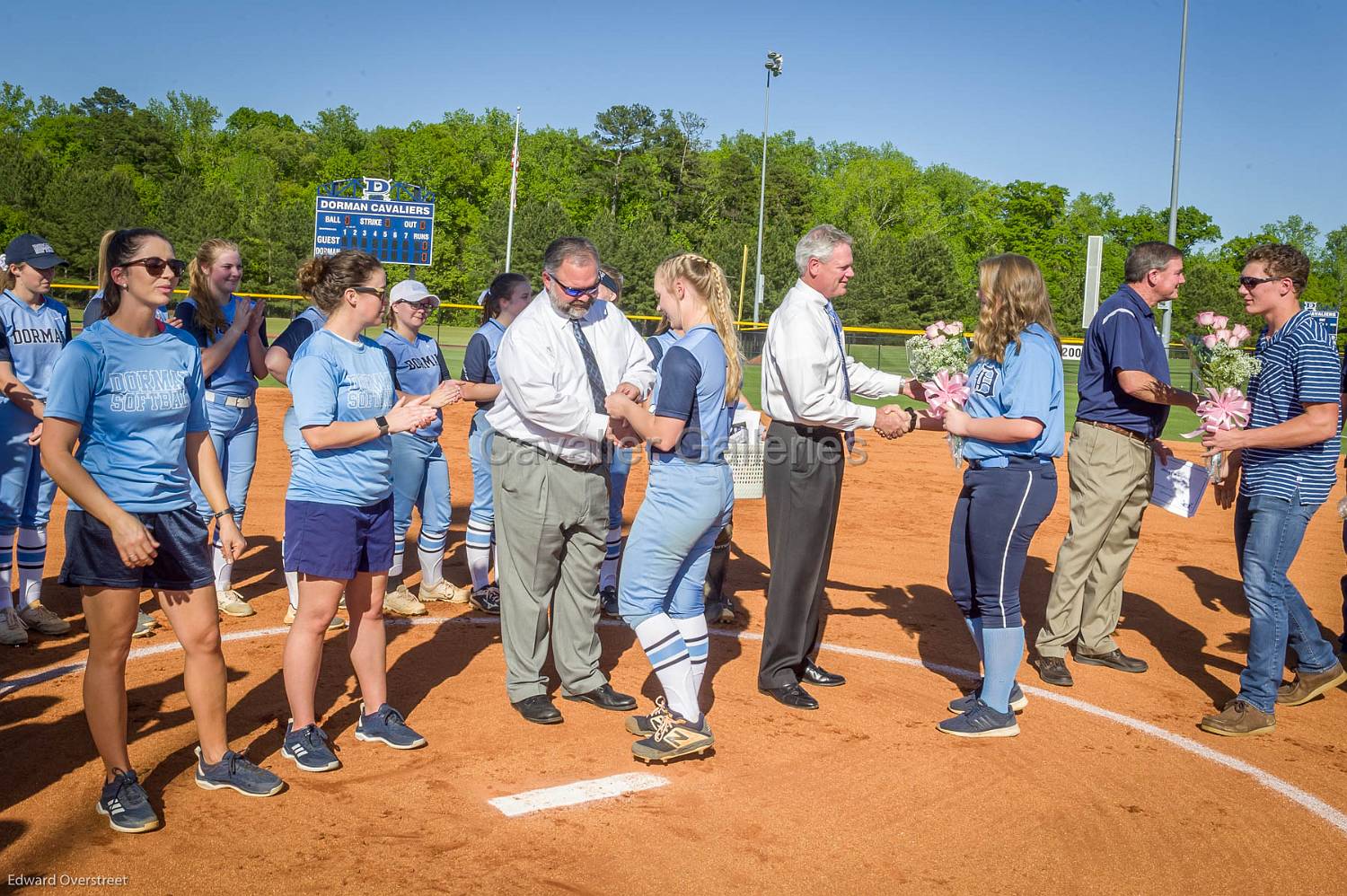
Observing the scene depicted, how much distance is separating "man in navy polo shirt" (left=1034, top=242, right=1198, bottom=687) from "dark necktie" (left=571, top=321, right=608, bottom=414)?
2.90 m

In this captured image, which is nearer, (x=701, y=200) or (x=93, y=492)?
(x=93, y=492)

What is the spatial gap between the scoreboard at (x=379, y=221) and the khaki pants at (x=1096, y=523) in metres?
27.8

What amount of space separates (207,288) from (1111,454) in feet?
18.4

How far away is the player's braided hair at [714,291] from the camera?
5.22 m

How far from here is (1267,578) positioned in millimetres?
5430

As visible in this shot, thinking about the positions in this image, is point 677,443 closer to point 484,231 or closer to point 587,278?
point 587,278

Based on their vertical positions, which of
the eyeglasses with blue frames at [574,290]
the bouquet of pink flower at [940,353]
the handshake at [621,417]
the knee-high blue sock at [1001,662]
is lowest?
the knee-high blue sock at [1001,662]

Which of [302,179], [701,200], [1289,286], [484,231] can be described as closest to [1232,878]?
[1289,286]

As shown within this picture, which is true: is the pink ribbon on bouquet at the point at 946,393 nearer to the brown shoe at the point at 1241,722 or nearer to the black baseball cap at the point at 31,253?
the brown shoe at the point at 1241,722

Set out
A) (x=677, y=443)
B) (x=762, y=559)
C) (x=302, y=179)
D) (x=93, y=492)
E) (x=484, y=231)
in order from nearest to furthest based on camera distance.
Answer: (x=93, y=492) < (x=677, y=443) < (x=762, y=559) < (x=484, y=231) < (x=302, y=179)

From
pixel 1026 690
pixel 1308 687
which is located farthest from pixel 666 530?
pixel 1308 687

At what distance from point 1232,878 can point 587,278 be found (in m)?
3.65

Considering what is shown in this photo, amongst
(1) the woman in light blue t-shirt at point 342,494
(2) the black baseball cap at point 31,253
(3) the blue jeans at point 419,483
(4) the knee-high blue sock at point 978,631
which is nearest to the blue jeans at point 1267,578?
(4) the knee-high blue sock at point 978,631

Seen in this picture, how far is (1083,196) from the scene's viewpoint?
98.8 m
